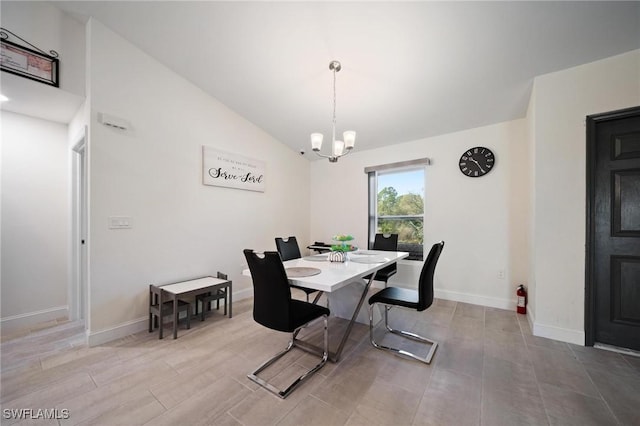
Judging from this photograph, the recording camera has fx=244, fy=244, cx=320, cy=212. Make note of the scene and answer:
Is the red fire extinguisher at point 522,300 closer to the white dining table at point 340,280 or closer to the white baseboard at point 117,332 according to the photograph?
the white dining table at point 340,280

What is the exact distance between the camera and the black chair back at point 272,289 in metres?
1.60

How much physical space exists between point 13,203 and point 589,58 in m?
5.83

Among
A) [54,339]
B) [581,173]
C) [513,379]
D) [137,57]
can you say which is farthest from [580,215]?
[54,339]

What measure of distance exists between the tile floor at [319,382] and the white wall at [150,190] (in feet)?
1.87

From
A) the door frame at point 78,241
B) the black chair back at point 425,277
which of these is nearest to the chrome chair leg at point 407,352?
the black chair back at point 425,277

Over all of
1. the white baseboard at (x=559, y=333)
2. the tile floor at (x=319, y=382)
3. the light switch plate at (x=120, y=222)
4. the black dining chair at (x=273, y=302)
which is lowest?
the tile floor at (x=319, y=382)

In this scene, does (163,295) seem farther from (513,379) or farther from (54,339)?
(513,379)

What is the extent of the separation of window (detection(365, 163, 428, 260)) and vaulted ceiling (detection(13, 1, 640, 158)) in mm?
989

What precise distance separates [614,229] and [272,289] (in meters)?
3.02

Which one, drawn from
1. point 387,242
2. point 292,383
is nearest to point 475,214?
point 387,242

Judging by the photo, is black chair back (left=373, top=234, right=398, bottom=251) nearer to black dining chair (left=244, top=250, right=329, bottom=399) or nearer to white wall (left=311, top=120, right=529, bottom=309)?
white wall (left=311, top=120, right=529, bottom=309)

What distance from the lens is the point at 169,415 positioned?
1447 mm

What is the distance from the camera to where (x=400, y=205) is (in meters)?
4.07

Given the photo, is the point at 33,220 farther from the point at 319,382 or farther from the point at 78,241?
the point at 319,382
